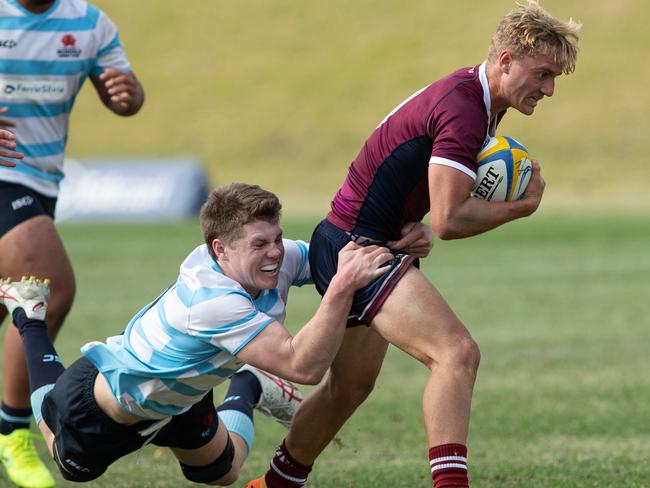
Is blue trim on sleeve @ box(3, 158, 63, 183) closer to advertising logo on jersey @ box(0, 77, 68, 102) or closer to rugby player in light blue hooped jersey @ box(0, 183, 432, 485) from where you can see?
advertising logo on jersey @ box(0, 77, 68, 102)

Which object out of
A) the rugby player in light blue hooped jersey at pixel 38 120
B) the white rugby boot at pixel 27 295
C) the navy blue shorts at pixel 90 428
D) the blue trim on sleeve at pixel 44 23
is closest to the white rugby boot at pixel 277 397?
the navy blue shorts at pixel 90 428

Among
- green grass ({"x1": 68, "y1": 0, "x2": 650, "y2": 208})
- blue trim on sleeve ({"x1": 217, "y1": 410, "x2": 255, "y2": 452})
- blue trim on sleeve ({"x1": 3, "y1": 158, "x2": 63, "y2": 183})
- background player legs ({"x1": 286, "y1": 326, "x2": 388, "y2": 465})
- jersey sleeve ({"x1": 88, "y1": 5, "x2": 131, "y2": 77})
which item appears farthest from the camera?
green grass ({"x1": 68, "y1": 0, "x2": 650, "y2": 208})

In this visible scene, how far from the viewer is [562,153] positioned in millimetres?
39594

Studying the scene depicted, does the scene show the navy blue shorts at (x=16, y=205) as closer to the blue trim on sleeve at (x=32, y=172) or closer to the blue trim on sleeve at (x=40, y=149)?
the blue trim on sleeve at (x=32, y=172)

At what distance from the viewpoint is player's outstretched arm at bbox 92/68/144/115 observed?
7.27 m

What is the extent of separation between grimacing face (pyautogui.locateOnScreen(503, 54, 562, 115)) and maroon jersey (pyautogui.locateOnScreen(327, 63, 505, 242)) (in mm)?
106

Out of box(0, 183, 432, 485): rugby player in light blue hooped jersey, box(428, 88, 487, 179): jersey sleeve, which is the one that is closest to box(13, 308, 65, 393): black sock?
box(0, 183, 432, 485): rugby player in light blue hooped jersey

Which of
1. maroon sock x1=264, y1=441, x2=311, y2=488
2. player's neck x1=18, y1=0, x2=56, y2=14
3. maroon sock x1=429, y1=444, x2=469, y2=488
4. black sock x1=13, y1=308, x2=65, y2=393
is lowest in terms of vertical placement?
maroon sock x1=264, y1=441, x2=311, y2=488

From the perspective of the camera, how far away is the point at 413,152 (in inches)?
213

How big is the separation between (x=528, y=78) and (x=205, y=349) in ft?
5.75

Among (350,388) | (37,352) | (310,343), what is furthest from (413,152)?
(37,352)

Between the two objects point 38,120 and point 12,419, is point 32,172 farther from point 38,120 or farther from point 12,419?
point 12,419

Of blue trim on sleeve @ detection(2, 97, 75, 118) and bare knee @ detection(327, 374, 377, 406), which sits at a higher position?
blue trim on sleeve @ detection(2, 97, 75, 118)

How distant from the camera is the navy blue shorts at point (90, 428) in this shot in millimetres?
5535
